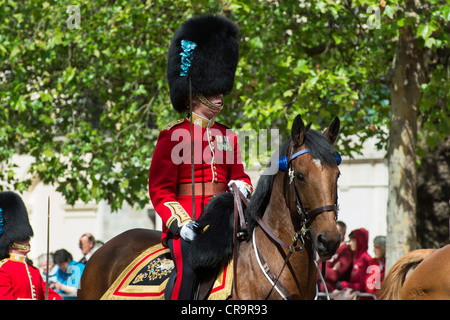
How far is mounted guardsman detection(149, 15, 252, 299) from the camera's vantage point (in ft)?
18.3

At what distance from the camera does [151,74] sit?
46.6ft

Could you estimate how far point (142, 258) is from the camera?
6.18 metres

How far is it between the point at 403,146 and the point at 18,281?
21.6 feet

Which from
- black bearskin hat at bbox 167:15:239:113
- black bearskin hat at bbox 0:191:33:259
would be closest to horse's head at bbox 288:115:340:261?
black bearskin hat at bbox 167:15:239:113

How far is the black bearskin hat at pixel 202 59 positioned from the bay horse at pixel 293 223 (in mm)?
1062

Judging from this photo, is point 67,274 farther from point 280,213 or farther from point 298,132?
point 298,132

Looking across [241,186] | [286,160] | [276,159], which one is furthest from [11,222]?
[286,160]

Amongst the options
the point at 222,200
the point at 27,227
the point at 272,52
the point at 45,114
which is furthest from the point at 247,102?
the point at 222,200

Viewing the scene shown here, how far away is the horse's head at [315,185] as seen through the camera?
484 centimetres

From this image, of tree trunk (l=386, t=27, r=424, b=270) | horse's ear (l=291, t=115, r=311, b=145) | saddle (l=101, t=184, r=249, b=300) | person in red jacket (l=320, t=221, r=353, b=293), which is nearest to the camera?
horse's ear (l=291, t=115, r=311, b=145)

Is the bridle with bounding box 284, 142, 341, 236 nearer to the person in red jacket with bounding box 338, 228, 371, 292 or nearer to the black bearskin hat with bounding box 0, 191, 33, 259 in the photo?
the black bearskin hat with bounding box 0, 191, 33, 259

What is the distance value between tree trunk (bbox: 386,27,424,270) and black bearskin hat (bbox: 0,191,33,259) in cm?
565

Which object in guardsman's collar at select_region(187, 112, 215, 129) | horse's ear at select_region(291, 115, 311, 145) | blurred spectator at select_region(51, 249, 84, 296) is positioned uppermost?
guardsman's collar at select_region(187, 112, 215, 129)
